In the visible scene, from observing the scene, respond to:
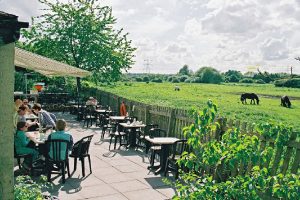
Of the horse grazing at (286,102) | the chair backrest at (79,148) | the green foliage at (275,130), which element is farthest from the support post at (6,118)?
the horse grazing at (286,102)

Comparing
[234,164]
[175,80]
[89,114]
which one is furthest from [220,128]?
[175,80]

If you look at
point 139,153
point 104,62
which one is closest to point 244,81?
point 104,62

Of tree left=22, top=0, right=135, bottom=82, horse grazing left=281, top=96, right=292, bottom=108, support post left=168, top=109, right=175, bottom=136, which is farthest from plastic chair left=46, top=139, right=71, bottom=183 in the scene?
horse grazing left=281, top=96, right=292, bottom=108

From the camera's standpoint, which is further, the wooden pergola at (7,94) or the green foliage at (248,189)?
the wooden pergola at (7,94)

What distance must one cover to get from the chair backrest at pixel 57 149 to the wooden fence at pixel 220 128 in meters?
3.49

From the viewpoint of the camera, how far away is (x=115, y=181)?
8.10 meters

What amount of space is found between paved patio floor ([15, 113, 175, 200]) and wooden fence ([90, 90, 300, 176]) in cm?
137

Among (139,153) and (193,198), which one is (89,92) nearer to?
(139,153)

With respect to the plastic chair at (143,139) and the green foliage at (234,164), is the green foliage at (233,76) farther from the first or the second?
the green foliage at (234,164)

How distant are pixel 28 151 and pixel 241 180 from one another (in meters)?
5.63

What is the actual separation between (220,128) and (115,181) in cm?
270

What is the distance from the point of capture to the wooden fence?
616cm

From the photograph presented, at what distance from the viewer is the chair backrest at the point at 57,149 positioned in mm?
7730

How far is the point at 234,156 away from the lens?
385 cm
